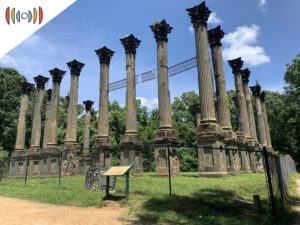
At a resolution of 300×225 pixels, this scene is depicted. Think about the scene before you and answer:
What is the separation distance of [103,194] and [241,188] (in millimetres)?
6281

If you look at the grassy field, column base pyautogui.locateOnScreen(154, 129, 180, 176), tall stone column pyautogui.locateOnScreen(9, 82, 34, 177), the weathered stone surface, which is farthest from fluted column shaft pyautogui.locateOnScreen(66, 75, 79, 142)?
the weathered stone surface

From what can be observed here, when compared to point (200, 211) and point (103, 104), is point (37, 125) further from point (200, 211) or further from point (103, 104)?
Answer: point (200, 211)

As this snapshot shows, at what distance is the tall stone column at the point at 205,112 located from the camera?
16047 millimetres

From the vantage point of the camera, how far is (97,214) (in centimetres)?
920

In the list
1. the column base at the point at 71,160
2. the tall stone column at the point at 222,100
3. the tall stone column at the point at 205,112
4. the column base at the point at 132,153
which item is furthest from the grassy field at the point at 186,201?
the column base at the point at 71,160

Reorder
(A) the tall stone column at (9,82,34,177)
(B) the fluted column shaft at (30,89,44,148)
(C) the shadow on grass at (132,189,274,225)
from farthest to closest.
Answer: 1. (B) the fluted column shaft at (30,89,44,148)
2. (A) the tall stone column at (9,82,34,177)
3. (C) the shadow on grass at (132,189,274,225)

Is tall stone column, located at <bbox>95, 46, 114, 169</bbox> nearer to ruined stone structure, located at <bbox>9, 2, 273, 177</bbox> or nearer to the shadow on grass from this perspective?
ruined stone structure, located at <bbox>9, 2, 273, 177</bbox>

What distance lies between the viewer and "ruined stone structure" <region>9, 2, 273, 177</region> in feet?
56.1

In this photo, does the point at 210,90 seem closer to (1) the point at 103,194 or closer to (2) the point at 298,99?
(1) the point at 103,194

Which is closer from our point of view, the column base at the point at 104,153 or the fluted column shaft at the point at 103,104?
the column base at the point at 104,153

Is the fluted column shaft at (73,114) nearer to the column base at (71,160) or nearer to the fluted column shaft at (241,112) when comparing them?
the column base at (71,160)

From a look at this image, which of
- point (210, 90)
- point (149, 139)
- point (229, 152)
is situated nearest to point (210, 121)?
point (210, 90)

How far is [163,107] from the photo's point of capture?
19766 mm

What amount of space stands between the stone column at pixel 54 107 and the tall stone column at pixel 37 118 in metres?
3.05
